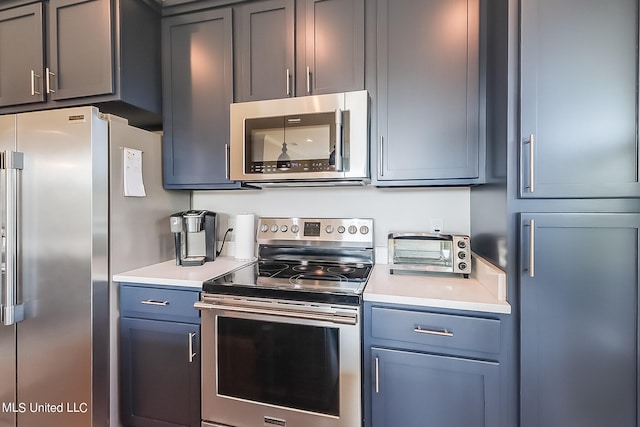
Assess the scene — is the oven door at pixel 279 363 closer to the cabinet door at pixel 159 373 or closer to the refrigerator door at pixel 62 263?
the cabinet door at pixel 159 373

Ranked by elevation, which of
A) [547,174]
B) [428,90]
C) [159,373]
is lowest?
[159,373]

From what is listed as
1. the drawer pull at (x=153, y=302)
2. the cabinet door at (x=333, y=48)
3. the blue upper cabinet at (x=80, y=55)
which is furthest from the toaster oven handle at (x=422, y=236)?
the blue upper cabinet at (x=80, y=55)

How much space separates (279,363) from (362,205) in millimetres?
1009

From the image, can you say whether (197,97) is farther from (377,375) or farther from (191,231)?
(377,375)

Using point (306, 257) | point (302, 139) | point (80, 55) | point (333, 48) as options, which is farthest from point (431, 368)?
point (80, 55)

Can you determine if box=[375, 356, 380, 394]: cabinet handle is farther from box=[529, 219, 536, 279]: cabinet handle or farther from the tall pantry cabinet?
box=[529, 219, 536, 279]: cabinet handle

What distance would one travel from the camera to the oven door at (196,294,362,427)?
4.12 ft

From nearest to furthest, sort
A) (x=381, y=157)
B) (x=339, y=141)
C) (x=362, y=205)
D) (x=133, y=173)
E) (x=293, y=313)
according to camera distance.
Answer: (x=293, y=313)
(x=339, y=141)
(x=381, y=157)
(x=133, y=173)
(x=362, y=205)

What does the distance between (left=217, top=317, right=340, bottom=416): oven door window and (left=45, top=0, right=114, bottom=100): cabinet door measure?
4.71 feet

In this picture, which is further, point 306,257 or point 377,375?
point 306,257

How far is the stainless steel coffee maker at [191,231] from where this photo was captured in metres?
1.76

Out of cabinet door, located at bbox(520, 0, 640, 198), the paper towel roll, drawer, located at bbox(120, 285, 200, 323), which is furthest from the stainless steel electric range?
cabinet door, located at bbox(520, 0, 640, 198)

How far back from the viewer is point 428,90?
150 centimetres

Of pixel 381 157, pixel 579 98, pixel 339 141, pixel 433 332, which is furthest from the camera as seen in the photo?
pixel 381 157
